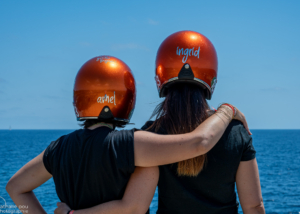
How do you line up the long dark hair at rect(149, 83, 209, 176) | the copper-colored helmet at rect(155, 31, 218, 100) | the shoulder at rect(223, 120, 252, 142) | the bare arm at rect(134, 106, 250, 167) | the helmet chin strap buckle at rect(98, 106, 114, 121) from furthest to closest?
the copper-colored helmet at rect(155, 31, 218, 100)
the helmet chin strap buckle at rect(98, 106, 114, 121)
the shoulder at rect(223, 120, 252, 142)
the long dark hair at rect(149, 83, 209, 176)
the bare arm at rect(134, 106, 250, 167)

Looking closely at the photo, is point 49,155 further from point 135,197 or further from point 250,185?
point 250,185

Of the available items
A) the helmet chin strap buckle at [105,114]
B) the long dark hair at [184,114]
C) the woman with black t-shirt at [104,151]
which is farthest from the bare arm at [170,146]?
the helmet chin strap buckle at [105,114]

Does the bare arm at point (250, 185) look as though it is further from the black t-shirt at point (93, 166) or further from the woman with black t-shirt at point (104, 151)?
the black t-shirt at point (93, 166)

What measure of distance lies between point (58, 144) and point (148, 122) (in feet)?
3.14

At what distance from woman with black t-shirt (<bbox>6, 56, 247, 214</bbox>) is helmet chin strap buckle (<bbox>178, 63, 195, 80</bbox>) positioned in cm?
51

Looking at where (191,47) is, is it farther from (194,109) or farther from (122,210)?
(122,210)

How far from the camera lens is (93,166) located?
279 cm

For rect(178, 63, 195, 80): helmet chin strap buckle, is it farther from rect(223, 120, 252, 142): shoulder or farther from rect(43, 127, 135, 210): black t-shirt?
rect(43, 127, 135, 210): black t-shirt

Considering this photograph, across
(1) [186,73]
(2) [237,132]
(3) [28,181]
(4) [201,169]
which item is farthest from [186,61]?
(3) [28,181]

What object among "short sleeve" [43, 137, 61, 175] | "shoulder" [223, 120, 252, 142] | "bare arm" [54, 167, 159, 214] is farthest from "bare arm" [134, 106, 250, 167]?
"short sleeve" [43, 137, 61, 175]

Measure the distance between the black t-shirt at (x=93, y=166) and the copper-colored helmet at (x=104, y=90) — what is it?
324 mm

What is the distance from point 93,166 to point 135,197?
472 mm

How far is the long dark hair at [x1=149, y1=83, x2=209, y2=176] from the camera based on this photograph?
2.97 meters

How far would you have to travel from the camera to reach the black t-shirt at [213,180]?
3033 mm
